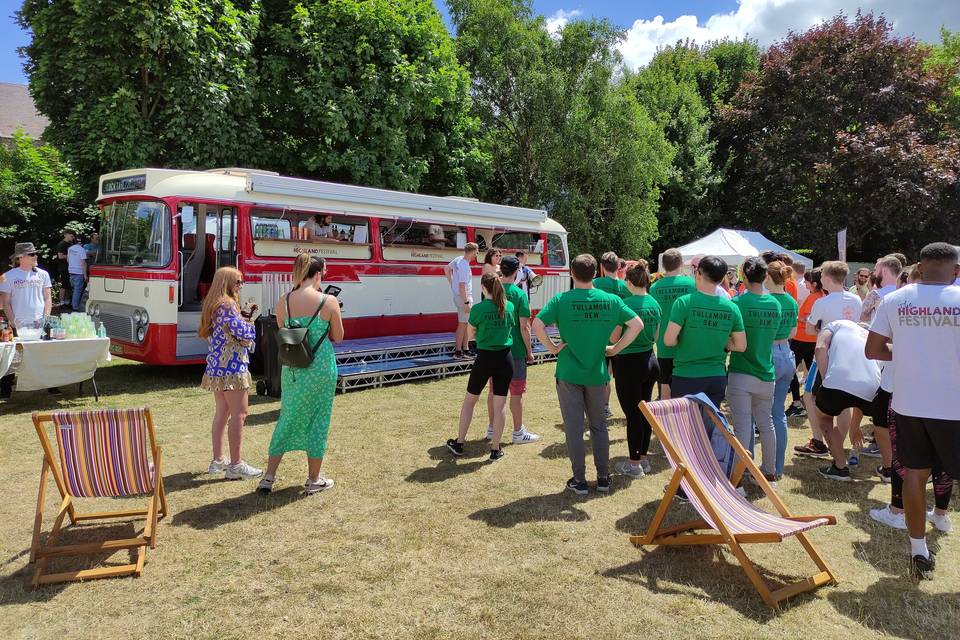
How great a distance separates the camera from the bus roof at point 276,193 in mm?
9312

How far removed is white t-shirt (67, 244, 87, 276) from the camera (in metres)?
14.8

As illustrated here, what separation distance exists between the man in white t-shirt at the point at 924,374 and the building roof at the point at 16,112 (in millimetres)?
46702

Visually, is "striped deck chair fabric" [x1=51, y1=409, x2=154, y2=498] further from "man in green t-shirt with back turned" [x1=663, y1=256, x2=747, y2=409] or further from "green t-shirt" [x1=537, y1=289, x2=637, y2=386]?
"man in green t-shirt with back turned" [x1=663, y1=256, x2=747, y2=409]

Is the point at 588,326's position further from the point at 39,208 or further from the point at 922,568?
the point at 39,208

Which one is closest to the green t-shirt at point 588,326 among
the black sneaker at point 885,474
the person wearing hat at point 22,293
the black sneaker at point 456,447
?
the black sneaker at point 456,447

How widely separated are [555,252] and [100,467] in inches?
467

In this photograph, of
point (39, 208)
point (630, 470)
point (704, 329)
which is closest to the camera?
point (704, 329)

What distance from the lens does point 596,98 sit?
21.8 m

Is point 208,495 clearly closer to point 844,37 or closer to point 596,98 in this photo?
point 596,98

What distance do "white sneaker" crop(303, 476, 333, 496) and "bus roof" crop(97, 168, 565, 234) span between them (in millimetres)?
5694

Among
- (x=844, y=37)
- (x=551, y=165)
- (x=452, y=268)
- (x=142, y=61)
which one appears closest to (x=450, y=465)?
(x=452, y=268)

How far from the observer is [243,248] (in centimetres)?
959

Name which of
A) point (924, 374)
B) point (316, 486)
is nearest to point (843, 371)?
point (924, 374)

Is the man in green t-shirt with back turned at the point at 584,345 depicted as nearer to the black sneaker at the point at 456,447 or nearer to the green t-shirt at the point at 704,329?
the green t-shirt at the point at 704,329
